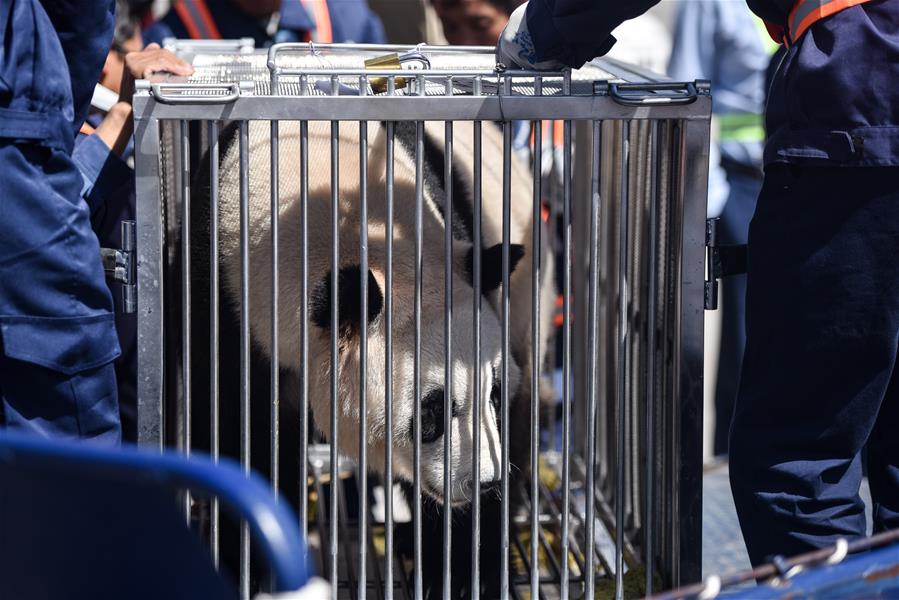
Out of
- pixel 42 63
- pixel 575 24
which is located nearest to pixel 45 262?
pixel 42 63

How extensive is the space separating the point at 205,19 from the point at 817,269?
118 inches

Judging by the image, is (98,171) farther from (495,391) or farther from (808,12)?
(808,12)

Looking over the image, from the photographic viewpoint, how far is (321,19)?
14.2ft

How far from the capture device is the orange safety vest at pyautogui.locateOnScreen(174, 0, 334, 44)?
4.30 m

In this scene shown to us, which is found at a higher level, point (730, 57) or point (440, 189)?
point (730, 57)

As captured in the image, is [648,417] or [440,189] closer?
[648,417]

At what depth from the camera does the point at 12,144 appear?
6.35 ft

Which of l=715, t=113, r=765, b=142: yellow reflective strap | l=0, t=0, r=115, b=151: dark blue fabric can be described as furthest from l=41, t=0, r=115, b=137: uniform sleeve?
l=715, t=113, r=765, b=142: yellow reflective strap

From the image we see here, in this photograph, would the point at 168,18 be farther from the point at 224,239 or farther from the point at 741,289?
the point at 741,289

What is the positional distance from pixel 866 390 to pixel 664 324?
461 mm

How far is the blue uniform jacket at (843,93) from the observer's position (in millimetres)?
1988

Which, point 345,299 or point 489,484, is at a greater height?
point 345,299

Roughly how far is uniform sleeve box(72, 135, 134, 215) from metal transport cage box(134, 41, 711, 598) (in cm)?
14

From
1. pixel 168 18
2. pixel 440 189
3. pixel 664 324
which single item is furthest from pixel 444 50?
pixel 168 18
